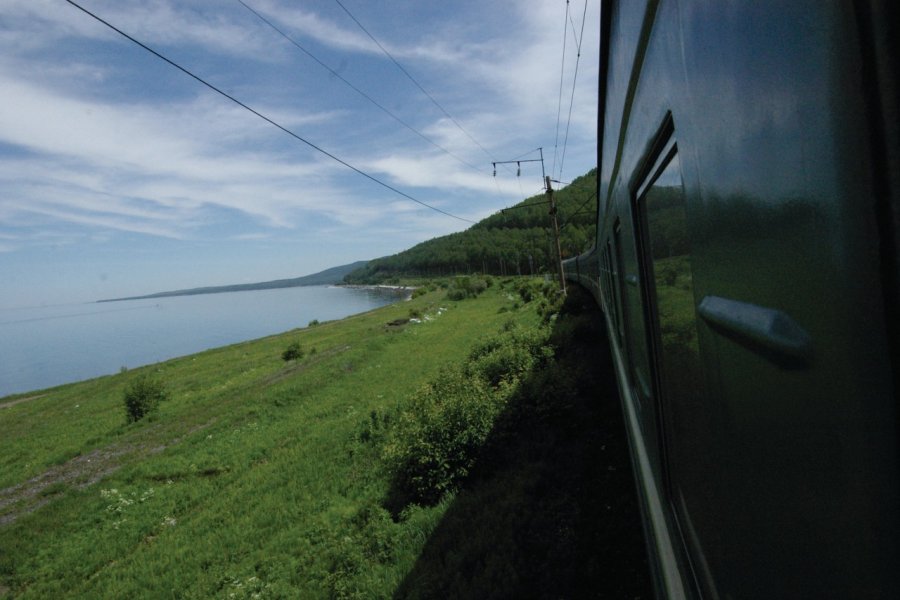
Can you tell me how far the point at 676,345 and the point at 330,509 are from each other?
8144 millimetres

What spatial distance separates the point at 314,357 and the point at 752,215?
30699 mm

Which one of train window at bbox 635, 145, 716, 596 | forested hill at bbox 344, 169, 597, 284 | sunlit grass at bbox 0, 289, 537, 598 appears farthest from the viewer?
forested hill at bbox 344, 169, 597, 284

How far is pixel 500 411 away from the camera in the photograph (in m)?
8.73

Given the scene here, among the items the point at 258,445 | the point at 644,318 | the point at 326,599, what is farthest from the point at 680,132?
the point at 258,445

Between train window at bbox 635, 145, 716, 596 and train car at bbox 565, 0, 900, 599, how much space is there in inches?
0.8

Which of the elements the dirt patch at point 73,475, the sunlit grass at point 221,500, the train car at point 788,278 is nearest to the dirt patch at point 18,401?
the sunlit grass at point 221,500

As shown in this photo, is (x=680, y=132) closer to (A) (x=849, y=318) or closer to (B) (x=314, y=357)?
(A) (x=849, y=318)

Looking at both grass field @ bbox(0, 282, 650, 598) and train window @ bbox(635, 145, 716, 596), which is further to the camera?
grass field @ bbox(0, 282, 650, 598)

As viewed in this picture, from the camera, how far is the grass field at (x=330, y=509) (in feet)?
17.4

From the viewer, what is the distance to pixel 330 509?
8.41 metres

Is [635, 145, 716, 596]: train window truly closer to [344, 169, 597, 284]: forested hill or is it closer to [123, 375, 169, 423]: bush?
[123, 375, 169, 423]: bush

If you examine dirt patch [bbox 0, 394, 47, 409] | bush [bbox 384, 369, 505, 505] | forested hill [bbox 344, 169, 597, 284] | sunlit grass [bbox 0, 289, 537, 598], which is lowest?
dirt patch [bbox 0, 394, 47, 409]

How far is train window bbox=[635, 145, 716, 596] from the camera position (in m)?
1.39

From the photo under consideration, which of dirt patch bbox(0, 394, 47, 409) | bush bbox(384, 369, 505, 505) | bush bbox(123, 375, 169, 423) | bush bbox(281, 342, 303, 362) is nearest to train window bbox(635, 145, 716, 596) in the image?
bush bbox(384, 369, 505, 505)
